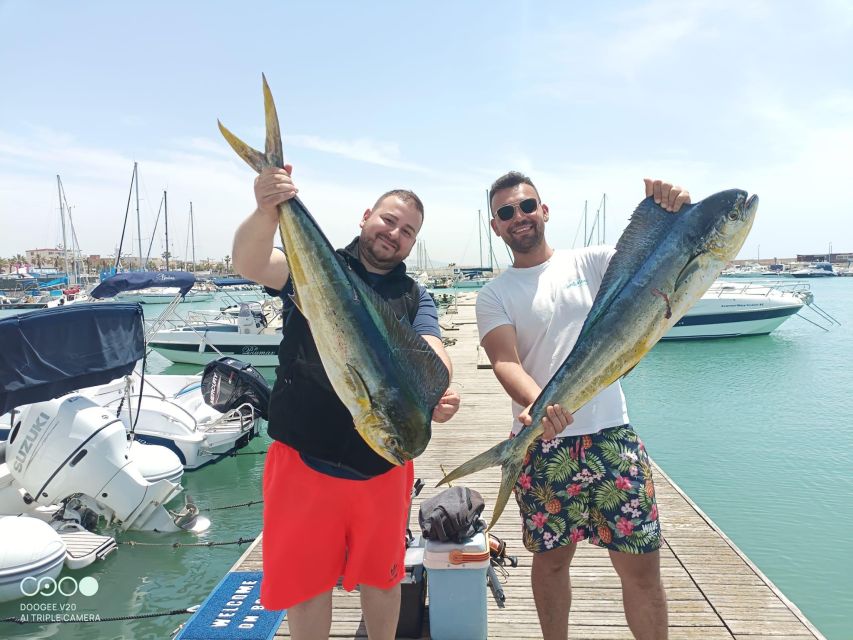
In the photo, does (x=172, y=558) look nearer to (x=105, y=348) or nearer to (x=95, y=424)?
(x=95, y=424)

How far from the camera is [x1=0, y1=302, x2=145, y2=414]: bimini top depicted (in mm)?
5164

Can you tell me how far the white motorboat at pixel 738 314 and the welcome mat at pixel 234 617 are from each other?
75.4 feet

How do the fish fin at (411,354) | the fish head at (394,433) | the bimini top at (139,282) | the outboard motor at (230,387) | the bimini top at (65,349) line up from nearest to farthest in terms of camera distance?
the fish head at (394,433)
the fish fin at (411,354)
the bimini top at (65,349)
the outboard motor at (230,387)
the bimini top at (139,282)

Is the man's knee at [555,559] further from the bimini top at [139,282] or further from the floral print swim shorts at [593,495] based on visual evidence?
the bimini top at [139,282]

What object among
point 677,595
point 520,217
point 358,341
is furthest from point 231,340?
point 358,341

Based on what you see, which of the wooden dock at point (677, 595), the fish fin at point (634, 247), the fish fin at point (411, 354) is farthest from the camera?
the wooden dock at point (677, 595)

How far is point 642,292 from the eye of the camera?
2074 mm

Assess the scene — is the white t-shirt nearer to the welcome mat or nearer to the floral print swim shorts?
the floral print swim shorts

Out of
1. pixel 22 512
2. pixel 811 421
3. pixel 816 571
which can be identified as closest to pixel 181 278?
pixel 22 512

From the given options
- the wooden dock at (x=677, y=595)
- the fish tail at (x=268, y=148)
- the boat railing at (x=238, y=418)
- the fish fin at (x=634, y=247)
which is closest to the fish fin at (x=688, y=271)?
the fish fin at (x=634, y=247)

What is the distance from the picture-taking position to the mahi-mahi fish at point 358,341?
1.80 meters

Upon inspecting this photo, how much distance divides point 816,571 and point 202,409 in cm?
926

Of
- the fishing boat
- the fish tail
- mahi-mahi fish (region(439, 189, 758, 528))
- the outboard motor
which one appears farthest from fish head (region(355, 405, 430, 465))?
the outboard motor

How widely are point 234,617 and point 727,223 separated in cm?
358
